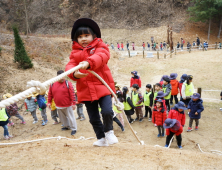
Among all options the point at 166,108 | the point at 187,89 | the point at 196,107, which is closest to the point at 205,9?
the point at 187,89

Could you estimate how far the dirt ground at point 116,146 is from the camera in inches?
95.3

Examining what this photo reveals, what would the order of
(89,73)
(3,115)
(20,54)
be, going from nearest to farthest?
1. (89,73)
2. (3,115)
3. (20,54)

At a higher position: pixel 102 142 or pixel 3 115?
pixel 102 142

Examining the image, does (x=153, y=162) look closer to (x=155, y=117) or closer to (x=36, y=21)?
(x=155, y=117)

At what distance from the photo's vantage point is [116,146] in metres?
3.12

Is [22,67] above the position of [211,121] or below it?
above

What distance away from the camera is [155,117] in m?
5.30

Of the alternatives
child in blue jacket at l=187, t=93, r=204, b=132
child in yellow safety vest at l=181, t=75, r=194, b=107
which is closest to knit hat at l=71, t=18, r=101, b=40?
child in blue jacket at l=187, t=93, r=204, b=132

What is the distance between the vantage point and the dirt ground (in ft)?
7.94

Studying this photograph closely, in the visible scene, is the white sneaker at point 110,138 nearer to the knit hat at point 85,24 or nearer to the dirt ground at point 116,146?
the dirt ground at point 116,146

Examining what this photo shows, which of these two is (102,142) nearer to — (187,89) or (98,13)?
(187,89)

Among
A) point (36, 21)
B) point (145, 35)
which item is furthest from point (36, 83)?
point (36, 21)

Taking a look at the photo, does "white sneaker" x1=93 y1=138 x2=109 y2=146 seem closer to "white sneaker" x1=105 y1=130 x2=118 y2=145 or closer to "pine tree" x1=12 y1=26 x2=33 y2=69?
"white sneaker" x1=105 y1=130 x2=118 y2=145

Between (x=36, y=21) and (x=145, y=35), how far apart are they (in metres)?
→ 29.0
